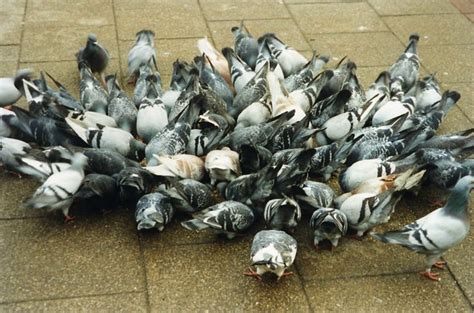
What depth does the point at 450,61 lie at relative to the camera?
6934mm

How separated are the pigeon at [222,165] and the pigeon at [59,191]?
3.23 ft

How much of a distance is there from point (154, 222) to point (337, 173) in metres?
1.73

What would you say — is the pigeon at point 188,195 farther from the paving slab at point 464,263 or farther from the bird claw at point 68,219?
the paving slab at point 464,263

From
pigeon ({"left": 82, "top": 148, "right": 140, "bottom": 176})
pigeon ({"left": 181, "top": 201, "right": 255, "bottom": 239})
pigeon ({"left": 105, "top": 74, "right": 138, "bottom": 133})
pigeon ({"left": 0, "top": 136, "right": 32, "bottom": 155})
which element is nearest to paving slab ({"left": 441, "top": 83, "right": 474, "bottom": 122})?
pigeon ({"left": 181, "top": 201, "right": 255, "bottom": 239})

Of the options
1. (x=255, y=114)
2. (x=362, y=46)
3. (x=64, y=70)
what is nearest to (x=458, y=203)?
(x=255, y=114)

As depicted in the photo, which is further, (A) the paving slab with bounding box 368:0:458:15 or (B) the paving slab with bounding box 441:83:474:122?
(A) the paving slab with bounding box 368:0:458:15

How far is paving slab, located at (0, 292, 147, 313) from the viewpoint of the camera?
378cm

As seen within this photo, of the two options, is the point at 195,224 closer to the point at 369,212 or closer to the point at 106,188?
the point at 106,188

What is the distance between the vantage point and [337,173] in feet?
16.5

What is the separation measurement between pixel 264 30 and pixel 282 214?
3.80m

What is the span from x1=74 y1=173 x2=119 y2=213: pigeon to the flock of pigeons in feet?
0.04

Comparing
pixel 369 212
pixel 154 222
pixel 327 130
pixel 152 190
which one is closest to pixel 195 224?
pixel 154 222

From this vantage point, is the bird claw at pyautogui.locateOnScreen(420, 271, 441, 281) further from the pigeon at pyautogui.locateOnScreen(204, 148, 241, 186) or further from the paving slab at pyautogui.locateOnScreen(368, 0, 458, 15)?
the paving slab at pyautogui.locateOnScreen(368, 0, 458, 15)

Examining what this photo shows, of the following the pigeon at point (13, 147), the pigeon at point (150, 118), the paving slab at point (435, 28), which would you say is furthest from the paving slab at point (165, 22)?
the pigeon at point (13, 147)
